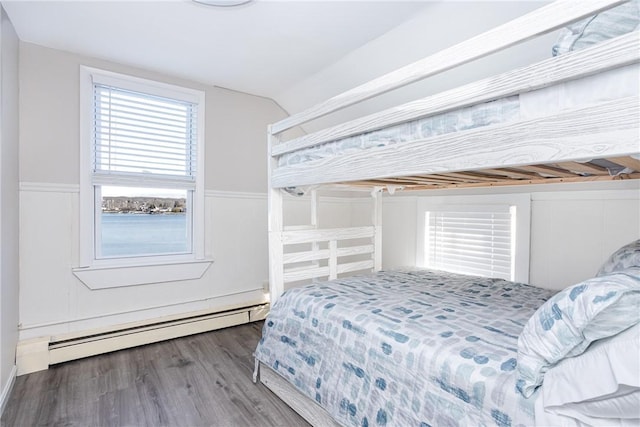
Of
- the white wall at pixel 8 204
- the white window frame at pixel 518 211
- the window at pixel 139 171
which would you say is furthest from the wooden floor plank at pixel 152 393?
the white window frame at pixel 518 211

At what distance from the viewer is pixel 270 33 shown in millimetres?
2006

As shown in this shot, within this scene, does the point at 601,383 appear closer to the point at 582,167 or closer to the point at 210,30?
the point at 582,167

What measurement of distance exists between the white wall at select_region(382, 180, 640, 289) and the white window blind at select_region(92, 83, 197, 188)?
243cm

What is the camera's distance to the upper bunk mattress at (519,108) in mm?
749

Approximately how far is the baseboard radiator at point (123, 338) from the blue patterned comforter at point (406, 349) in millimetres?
989

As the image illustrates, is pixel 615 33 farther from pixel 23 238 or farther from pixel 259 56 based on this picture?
pixel 23 238

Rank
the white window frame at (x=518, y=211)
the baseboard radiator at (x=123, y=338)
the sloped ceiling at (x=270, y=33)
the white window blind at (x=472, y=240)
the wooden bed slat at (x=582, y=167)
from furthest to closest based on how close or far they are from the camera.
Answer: the white window blind at (x=472, y=240)
the white window frame at (x=518, y=211)
the baseboard radiator at (x=123, y=338)
the sloped ceiling at (x=270, y=33)
the wooden bed slat at (x=582, y=167)

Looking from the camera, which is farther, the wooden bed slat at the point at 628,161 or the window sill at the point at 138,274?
the window sill at the point at 138,274

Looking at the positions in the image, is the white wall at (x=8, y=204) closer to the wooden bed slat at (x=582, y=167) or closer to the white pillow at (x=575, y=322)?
the white pillow at (x=575, y=322)

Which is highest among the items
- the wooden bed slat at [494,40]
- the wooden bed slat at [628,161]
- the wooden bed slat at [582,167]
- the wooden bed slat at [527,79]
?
the wooden bed slat at [494,40]

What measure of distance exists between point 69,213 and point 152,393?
51.7 inches

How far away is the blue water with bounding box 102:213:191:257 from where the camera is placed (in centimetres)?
Result: 243

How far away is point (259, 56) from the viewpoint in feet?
7.55

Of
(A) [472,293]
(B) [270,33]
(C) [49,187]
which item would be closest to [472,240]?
(A) [472,293]
